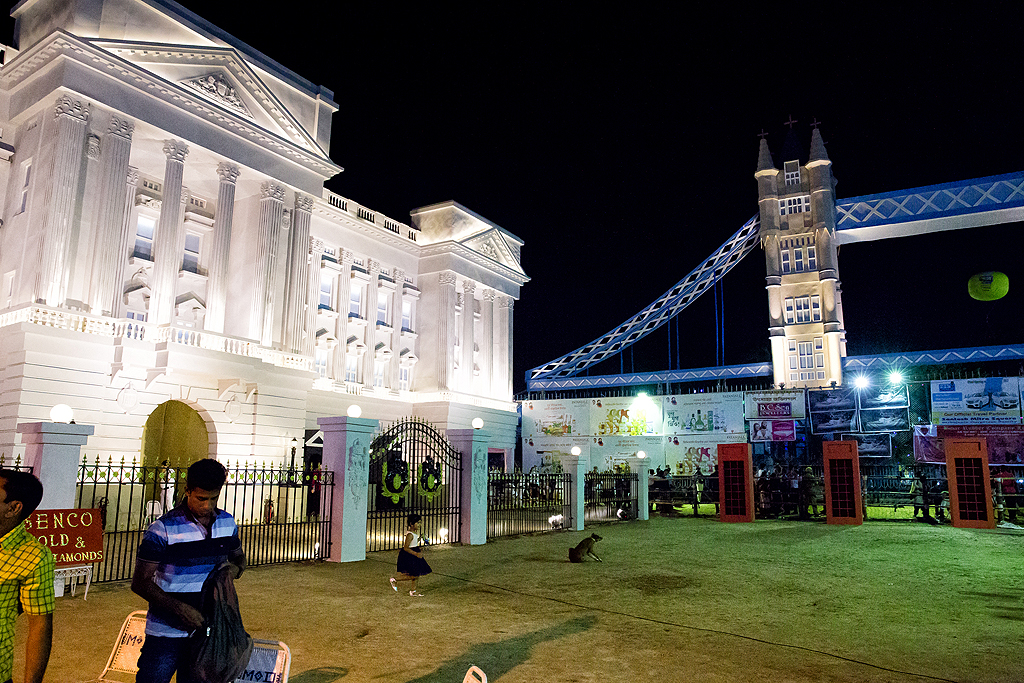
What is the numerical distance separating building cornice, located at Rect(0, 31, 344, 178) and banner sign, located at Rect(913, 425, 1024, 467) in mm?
30810

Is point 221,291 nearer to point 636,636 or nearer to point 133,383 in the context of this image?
point 133,383

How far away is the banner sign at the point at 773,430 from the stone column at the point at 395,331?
19515 mm

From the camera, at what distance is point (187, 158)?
24109 mm

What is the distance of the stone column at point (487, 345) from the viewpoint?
4169cm

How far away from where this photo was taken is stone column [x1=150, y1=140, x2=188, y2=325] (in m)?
22.6

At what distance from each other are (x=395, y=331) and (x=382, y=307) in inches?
59.5

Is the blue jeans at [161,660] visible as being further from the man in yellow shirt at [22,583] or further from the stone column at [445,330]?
the stone column at [445,330]

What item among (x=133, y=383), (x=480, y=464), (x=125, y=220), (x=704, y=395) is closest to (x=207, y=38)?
(x=125, y=220)

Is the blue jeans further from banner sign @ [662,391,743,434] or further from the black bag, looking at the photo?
banner sign @ [662,391,743,434]

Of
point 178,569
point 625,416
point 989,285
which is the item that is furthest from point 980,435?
point 178,569

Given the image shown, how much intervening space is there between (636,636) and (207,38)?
2462 centimetres

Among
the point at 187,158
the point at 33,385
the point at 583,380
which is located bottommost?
the point at 33,385

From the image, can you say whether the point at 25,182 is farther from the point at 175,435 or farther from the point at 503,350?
the point at 503,350

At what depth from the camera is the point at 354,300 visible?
35.8 meters
